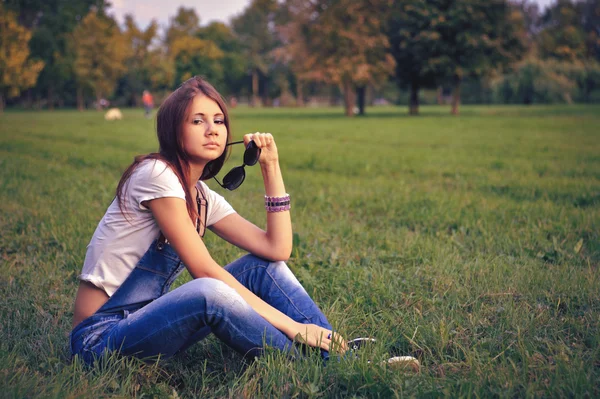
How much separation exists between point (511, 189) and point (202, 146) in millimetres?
5864

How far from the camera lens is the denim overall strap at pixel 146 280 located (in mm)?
2502

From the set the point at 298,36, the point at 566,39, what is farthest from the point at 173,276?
the point at 566,39

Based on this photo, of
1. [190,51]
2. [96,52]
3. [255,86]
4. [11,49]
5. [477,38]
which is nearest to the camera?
[477,38]

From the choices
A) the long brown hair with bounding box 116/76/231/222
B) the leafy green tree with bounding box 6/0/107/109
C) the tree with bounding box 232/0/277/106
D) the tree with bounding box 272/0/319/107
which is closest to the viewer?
the long brown hair with bounding box 116/76/231/222

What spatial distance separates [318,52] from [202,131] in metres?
33.6

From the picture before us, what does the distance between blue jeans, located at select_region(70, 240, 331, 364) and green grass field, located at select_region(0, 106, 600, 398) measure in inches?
3.5

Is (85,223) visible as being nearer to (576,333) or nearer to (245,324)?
(245,324)

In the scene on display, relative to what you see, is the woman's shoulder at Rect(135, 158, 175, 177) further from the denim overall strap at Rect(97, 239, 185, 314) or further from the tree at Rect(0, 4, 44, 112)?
the tree at Rect(0, 4, 44, 112)

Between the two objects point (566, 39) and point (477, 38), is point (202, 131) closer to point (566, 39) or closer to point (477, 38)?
point (477, 38)

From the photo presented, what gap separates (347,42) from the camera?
34156mm

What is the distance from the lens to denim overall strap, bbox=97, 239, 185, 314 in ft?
8.21

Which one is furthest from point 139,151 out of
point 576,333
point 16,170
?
point 576,333

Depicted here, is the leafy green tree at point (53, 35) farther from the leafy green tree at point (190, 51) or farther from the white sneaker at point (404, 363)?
the white sneaker at point (404, 363)

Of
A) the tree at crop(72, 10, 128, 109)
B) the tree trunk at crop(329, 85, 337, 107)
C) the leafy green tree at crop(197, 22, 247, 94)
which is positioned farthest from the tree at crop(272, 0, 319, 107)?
the tree trunk at crop(329, 85, 337, 107)
